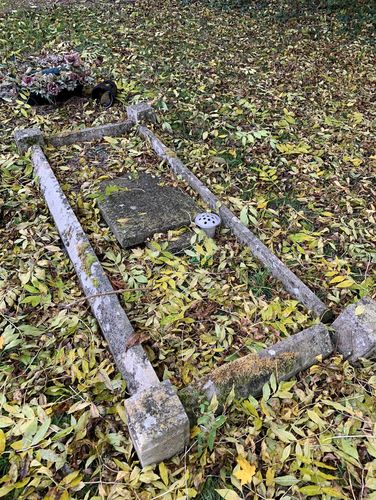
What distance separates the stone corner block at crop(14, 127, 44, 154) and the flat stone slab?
0.92 meters

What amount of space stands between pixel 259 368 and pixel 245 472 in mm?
520

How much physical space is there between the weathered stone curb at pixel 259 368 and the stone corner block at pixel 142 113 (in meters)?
3.14

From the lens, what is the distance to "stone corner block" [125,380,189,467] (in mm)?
1869

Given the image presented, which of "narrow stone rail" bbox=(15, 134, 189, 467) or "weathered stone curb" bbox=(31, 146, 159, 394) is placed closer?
"narrow stone rail" bbox=(15, 134, 189, 467)

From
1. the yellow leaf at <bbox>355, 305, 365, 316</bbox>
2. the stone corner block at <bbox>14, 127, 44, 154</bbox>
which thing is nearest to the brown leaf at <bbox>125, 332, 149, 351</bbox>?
the yellow leaf at <bbox>355, 305, 365, 316</bbox>

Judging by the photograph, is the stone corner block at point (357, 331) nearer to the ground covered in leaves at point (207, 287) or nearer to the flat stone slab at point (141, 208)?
the ground covered in leaves at point (207, 287)

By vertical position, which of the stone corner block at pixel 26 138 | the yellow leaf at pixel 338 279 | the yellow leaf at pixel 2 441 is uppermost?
the stone corner block at pixel 26 138

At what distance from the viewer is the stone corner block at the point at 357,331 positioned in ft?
7.76

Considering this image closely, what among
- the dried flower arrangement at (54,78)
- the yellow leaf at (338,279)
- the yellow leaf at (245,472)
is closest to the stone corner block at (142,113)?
the dried flower arrangement at (54,78)

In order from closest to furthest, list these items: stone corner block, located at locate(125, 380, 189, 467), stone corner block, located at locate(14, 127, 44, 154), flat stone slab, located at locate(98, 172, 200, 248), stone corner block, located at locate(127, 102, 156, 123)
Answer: stone corner block, located at locate(125, 380, 189, 467) → flat stone slab, located at locate(98, 172, 200, 248) → stone corner block, located at locate(14, 127, 44, 154) → stone corner block, located at locate(127, 102, 156, 123)

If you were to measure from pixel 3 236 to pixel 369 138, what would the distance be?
13.4 ft

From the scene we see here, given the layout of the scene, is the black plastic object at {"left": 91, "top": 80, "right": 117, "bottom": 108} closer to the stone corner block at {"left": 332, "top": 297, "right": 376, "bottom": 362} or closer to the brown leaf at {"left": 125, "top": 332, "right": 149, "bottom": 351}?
the brown leaf at {"left": 125, "top": 332, "right": 149, "bottom": 351}

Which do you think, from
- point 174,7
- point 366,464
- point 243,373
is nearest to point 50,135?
point 243,373

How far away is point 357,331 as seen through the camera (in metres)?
2.41
